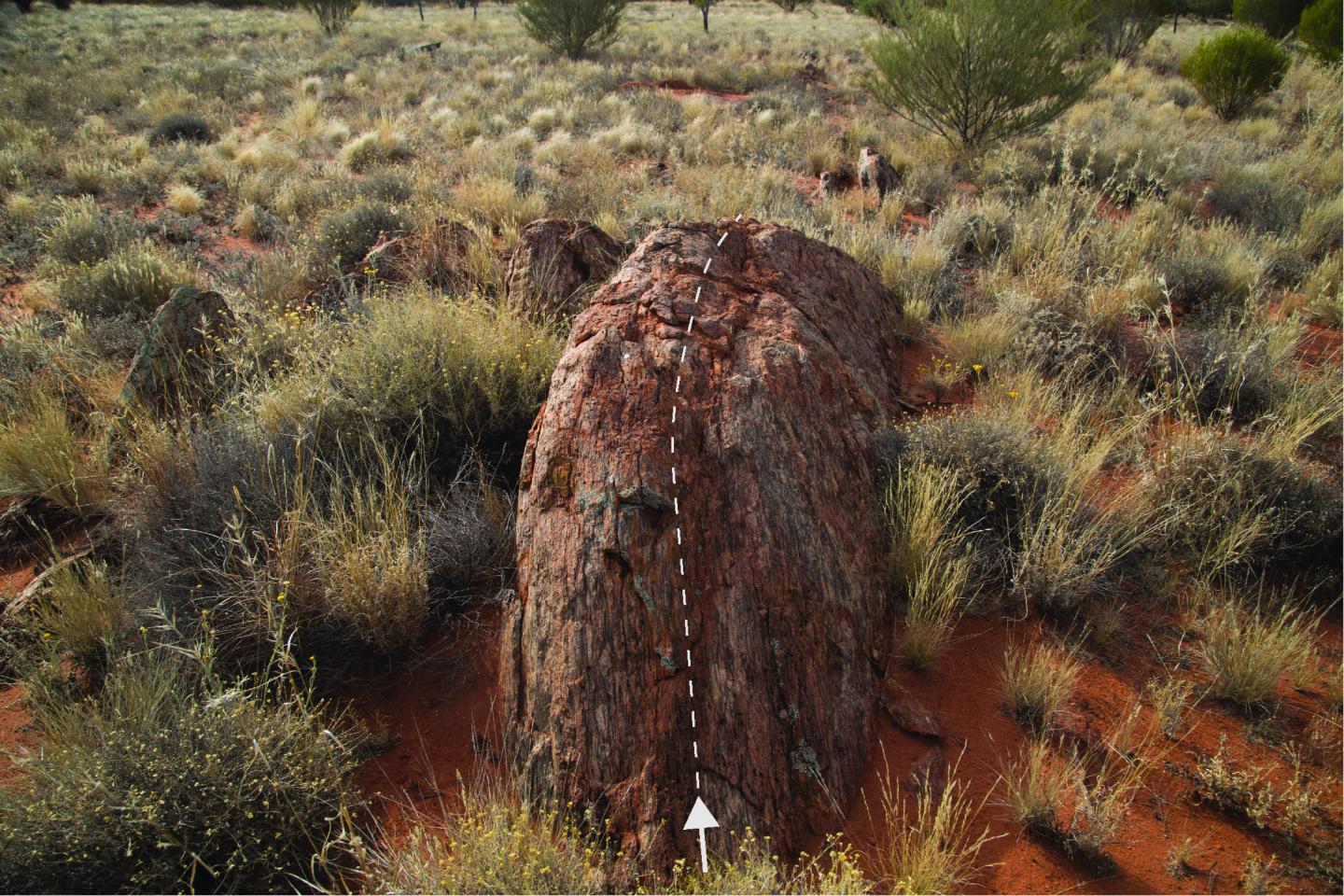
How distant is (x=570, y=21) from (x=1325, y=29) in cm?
1830

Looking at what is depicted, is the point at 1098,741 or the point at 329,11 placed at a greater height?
the point at 329,11

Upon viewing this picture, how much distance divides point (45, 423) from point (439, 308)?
7.40ft

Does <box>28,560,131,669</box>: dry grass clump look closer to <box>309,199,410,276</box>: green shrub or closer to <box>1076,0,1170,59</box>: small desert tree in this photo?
<box>309,199,410,276</box>: green shrub

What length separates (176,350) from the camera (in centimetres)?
445

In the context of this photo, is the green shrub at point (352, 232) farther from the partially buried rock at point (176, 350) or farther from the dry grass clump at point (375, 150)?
the dry grass clump at point (375, 150)

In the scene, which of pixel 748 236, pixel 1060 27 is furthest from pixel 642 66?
pixel 748 236

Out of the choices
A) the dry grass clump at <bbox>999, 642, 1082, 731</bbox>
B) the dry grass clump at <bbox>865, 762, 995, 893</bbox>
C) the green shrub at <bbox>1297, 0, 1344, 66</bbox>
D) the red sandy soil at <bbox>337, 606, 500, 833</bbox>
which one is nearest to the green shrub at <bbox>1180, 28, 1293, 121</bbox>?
the green shrub at <bbox>1297, 0, 1344, 66</bbox>

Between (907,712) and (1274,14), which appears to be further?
(1274,14)

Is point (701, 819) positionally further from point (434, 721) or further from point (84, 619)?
point (84, 619)

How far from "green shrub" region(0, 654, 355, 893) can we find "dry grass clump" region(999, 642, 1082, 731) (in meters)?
2.57

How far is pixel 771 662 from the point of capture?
2.57 metres

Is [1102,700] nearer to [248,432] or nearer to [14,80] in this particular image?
[248,432]

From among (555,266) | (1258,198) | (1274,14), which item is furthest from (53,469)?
(1274,14)

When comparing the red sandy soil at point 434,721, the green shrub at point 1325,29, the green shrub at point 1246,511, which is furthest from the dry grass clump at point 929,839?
the green shrub at point 1325,29
